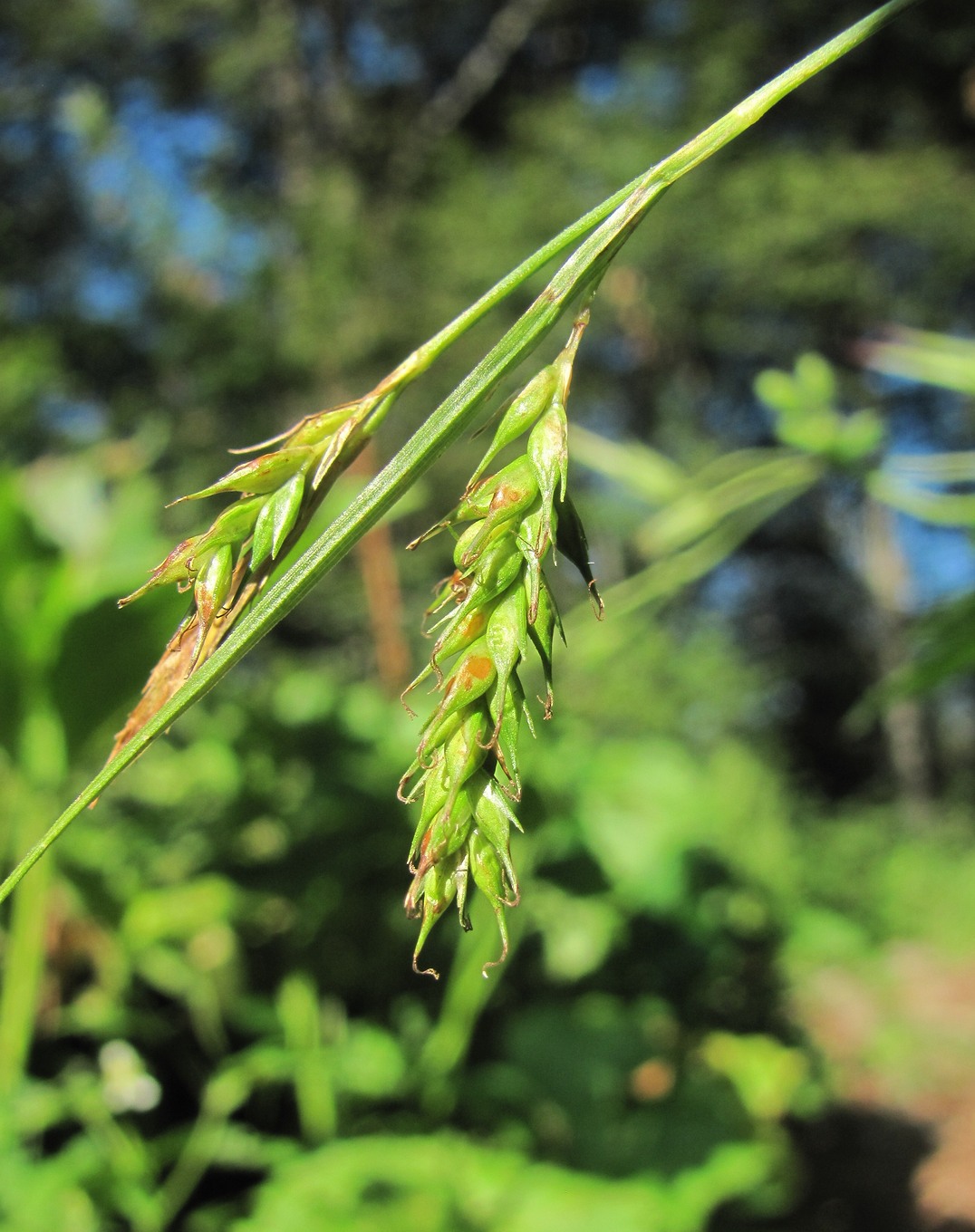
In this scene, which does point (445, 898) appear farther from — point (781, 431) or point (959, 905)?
point (959, 905)

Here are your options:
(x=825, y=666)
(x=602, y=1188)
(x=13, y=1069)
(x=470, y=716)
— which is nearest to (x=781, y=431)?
(x=470, y=716)

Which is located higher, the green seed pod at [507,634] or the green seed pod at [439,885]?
the green seed pod at [507,634]

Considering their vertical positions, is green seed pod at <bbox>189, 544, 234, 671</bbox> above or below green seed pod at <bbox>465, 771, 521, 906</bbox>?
above

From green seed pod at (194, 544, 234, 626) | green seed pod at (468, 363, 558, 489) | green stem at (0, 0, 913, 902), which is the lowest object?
green seed pod at (194, 544, 234, 626)

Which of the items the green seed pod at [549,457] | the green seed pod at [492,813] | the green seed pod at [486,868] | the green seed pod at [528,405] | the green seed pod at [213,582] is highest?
the green seed pod at [528,405]
